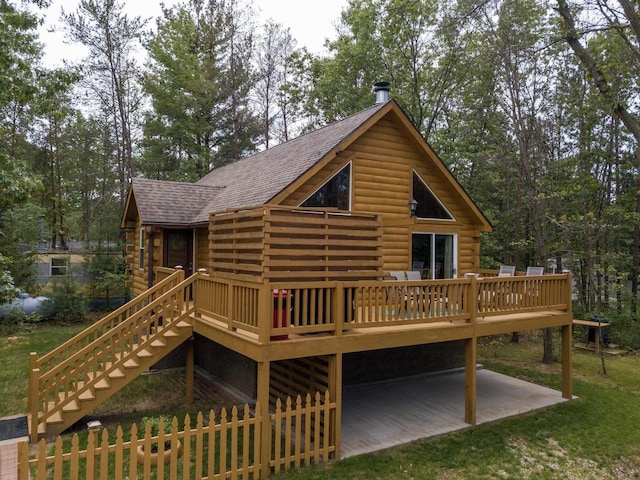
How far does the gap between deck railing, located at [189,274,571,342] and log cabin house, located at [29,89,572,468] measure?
3cm

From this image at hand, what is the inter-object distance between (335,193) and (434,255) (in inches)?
136

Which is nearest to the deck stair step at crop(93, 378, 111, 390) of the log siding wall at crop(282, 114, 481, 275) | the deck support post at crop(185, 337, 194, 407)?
the deck support post at crop(185, 337, 194, 407)

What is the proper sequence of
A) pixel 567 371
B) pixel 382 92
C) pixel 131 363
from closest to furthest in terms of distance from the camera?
1. pixel 131 363
2. pixel 567 371
3. pixel 382 92

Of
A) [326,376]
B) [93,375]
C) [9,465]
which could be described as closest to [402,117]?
[326,376]

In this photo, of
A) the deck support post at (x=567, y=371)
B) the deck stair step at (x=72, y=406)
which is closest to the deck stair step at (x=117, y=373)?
the deck stair step at (x=72, y=406)

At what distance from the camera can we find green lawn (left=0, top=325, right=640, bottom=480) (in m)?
6.35

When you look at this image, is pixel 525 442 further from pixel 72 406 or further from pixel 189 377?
pixel 72 406

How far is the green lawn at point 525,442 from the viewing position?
635 cm

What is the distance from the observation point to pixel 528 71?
1471 centimetres

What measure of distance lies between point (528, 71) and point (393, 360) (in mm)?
10922

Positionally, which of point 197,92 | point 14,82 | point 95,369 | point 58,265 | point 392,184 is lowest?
point 95,369

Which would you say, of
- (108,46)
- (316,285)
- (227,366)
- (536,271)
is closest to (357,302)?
(316,285)

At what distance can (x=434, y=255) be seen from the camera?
1169 cm

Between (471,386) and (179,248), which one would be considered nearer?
(471,386)
